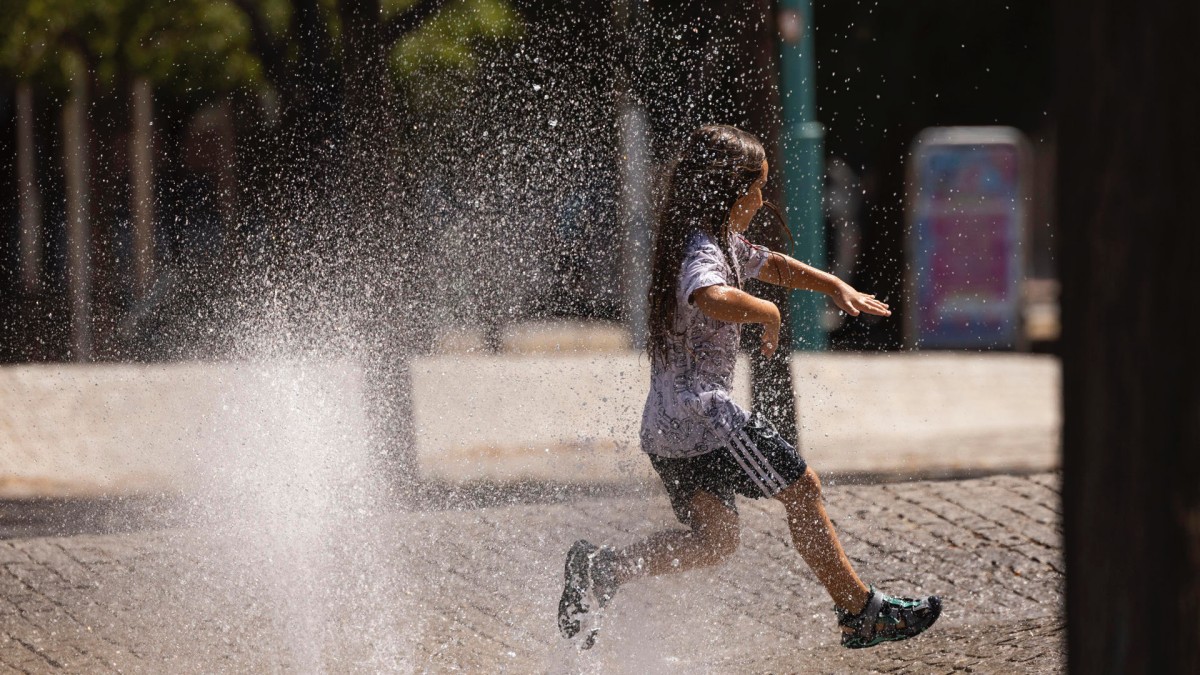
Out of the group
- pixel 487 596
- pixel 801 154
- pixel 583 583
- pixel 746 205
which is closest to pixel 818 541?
pixel 583 583

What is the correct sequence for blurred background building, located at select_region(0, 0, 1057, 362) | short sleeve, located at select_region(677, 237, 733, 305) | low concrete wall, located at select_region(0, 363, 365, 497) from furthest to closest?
blurred background building, located at select_region(0, 0, 1057, 362) < low concrete wall, located at select_region(0, 363, 365, 497) < short sleeve, located at select_region(677, 237, 733, 305)

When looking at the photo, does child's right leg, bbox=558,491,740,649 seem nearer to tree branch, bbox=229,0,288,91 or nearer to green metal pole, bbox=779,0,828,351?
green metal pole, bbox=779,0,828,351

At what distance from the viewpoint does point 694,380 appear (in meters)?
4.05

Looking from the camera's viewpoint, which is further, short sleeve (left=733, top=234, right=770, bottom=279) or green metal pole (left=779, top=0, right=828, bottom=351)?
green metal pole (left=779, top=0, right=828, bottom=351)

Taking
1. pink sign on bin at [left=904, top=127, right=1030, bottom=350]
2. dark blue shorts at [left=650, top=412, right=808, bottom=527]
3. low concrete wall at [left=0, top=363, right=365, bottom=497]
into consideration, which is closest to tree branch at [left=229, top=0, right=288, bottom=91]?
low concrete wall at [left=0, top=363, right=365, bottom=497]

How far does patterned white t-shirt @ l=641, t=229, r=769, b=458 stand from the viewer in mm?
4012

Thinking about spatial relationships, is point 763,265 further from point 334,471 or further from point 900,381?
point 900,381

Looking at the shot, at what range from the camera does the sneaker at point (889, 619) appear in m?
4.10

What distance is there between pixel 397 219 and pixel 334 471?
179cm

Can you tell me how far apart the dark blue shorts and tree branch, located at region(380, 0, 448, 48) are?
382 cm

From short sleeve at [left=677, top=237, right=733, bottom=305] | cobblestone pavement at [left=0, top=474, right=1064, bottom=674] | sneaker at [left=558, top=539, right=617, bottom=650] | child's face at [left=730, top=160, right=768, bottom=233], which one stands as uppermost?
child's face at [left=730, top=160, right=768, bottom=233]

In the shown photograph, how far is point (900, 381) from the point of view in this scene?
1111cm

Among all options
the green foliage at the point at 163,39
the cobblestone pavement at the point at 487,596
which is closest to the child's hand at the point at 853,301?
the cobblestone pavement at the point at 487,596

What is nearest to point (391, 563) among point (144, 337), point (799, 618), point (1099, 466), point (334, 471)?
point (334, 471)
